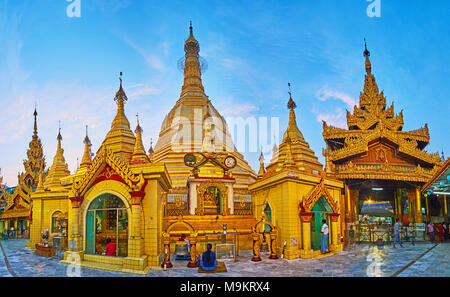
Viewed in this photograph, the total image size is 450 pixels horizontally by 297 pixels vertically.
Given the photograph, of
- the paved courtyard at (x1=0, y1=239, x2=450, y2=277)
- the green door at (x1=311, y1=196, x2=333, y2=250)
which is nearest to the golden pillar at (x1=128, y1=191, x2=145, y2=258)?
the paved courtyard at (x1=0, y1=239, x2=450, y2=277)

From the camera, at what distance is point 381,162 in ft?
84.5

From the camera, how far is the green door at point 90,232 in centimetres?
1455

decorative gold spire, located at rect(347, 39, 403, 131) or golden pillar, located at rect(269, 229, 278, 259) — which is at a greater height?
decorative gold spire, located at rect(347, 39, 403, 131)

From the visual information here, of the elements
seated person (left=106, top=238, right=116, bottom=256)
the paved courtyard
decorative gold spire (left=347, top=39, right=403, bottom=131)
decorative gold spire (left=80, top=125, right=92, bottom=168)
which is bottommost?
the paved courtyard

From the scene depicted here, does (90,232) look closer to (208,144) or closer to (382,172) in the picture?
(208,144)

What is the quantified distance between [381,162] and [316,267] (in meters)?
15.5

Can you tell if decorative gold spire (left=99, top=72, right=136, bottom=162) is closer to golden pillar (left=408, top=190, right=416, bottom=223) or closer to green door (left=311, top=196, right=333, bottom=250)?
green door (left=311, top=196, right=333, bottom=250)

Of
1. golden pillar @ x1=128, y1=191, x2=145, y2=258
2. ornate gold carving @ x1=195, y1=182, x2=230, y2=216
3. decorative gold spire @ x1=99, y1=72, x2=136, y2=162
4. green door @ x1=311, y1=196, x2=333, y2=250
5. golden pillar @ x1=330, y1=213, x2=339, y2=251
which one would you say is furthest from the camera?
decorative gold spire @ x1=99, y1=72, x2=136, y2=162

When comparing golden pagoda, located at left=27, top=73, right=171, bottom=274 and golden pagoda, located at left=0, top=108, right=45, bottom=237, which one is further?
golden pagoda, located at left=0, top=108, right=45, bottom=237

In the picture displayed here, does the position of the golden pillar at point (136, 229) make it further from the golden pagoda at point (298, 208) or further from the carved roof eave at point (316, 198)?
the carved roof eave at point (316, 198)

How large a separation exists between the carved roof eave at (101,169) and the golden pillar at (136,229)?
0.47m

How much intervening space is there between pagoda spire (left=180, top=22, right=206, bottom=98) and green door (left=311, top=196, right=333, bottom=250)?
1972 cm

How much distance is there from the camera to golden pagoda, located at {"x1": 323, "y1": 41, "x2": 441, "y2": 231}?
2470 cm
